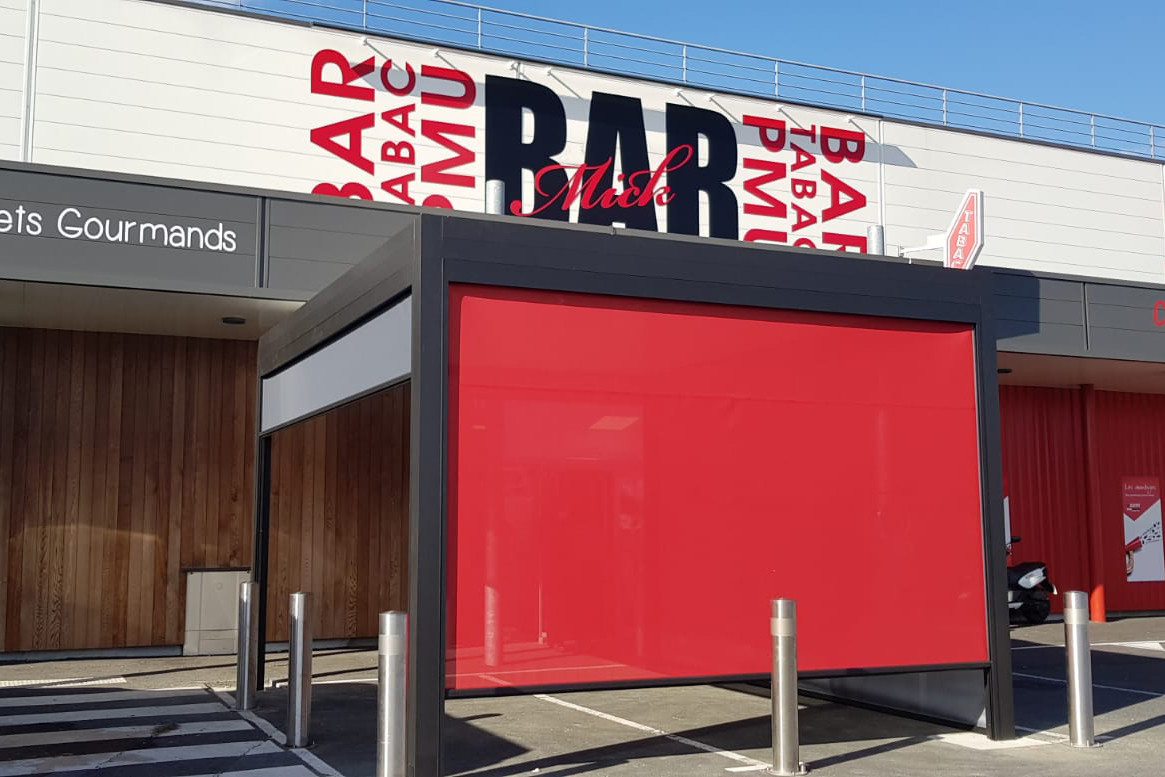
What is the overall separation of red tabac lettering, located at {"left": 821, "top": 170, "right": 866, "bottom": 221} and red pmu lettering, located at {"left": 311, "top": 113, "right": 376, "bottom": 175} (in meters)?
6.67

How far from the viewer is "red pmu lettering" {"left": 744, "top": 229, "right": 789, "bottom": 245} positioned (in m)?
16.1

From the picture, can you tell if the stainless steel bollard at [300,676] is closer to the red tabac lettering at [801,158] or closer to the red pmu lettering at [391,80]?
the red pmu lettering at [391,80]

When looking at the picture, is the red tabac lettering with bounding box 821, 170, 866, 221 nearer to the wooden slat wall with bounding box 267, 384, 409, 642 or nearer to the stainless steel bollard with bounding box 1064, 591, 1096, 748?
the wooden slat wall with bounding box 267, 384, 409, 642

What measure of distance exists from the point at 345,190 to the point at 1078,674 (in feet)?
31.8

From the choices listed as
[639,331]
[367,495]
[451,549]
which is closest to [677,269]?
[639,331]

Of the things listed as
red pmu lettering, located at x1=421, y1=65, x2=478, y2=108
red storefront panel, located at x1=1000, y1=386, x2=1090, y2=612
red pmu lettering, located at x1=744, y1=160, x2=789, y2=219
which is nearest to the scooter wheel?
red storefront panel, located at x1=1000, y1=386, x2=1090, y2=612

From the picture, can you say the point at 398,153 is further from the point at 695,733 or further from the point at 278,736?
the point at 695,733

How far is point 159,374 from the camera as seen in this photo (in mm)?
14086

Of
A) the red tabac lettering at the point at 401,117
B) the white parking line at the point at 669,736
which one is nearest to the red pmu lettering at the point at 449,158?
the red tabac lettering at the point at 401,117

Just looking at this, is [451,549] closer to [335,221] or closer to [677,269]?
[677,269]

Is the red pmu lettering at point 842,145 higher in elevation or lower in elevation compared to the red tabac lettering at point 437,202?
higher

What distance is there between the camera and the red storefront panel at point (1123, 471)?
1900 centimetres

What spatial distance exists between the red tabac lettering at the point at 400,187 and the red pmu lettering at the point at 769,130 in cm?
503

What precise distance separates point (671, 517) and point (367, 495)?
333 inches
